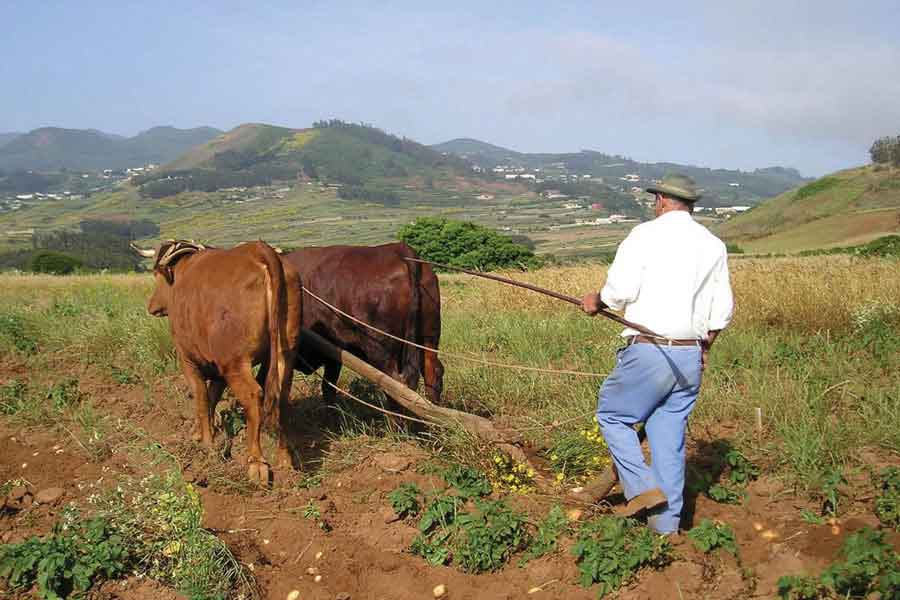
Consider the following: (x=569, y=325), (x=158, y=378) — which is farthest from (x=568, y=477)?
(x=158, y=378)

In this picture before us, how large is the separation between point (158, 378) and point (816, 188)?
63384 millimetres

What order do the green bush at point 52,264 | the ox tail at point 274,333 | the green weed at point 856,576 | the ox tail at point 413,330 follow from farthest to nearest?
the green bush at point 52,264 → the ox tail at point 413,330 → the ox tail at point 274,333 → the green weed at point 856,576

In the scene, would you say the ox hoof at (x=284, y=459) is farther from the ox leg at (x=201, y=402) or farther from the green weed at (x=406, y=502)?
the green weed at (x=406, y=502)

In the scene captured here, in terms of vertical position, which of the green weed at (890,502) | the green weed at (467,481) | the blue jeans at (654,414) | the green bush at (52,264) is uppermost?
the blue jeans at (654,414)

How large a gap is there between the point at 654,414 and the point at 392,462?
2.19 m

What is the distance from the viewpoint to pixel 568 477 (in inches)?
217

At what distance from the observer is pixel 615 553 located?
13.8ft

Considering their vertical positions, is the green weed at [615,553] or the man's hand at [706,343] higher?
the man's hand at [706,343]

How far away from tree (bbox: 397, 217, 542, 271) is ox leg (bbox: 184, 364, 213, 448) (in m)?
24.9

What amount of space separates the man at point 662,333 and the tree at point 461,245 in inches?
1060

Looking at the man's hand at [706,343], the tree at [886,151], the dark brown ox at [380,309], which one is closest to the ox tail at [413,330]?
the dark brown ox at [380,309]

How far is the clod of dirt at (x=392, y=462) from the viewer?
5.87m

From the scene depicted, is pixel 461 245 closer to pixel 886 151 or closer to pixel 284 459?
pixel 284 459

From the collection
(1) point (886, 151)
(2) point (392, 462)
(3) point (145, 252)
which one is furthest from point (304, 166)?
(2) point (392, 462)
